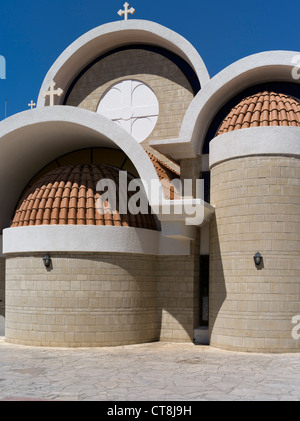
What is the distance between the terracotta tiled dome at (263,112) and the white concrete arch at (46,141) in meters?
2.64

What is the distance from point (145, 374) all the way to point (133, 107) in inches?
380

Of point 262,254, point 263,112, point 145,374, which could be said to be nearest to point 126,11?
point 263,112

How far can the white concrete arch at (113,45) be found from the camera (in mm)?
16844

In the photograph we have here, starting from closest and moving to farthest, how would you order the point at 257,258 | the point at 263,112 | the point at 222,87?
1. the point at 257,258
2. the point at 263,112
3. the point at 222,87

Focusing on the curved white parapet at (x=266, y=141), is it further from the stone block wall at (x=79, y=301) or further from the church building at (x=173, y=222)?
the stone block wall at (x=79, y=301)

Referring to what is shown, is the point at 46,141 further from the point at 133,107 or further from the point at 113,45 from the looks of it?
the point at 113,45

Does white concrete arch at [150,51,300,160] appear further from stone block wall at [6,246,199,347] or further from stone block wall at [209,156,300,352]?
stone block wall at [6,246,199,347]

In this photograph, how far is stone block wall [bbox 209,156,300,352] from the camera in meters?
13.6

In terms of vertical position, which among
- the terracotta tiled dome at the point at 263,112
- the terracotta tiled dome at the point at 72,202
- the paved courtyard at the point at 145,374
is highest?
the terracotta tiled dome at the point at 263,112

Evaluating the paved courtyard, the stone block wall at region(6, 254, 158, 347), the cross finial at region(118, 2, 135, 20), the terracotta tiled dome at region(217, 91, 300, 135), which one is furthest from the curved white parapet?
the cross finial at region(118, 2, 135, 20)

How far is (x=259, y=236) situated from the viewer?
543 inches

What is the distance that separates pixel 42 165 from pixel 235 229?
23.7 feet

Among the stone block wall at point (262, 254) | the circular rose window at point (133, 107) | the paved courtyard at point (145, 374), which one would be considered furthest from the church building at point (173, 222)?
the paved courtyard at point (145, 374)

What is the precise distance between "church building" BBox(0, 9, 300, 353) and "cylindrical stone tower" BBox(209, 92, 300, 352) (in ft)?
0.09
